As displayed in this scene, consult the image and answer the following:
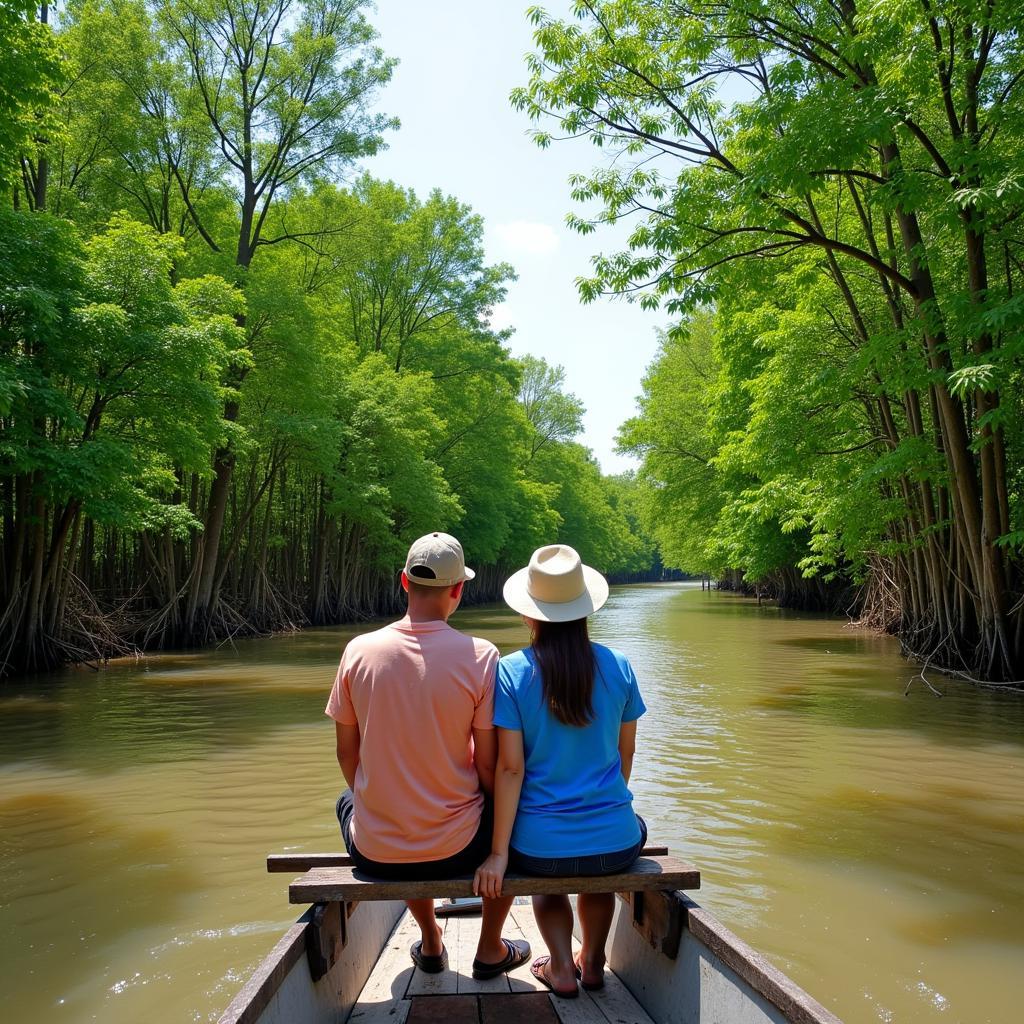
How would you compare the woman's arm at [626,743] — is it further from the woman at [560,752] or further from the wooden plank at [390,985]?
the wooden plank at [390,985]

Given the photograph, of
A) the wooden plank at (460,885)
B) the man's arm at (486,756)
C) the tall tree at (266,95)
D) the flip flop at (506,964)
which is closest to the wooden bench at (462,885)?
the wooden plank at (460,885)

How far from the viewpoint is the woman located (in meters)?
3.00

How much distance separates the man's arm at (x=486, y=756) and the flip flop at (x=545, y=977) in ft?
2.44

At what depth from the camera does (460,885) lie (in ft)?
9.69

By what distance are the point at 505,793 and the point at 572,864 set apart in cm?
33

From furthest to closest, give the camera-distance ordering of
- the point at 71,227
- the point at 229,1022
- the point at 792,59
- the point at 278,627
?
the point at 278,627
the point at 71,227
the point at 792,59
the point at 229,1022

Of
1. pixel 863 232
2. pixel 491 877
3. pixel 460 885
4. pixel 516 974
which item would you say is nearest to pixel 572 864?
pixel 491 877

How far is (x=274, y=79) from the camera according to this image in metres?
23.8

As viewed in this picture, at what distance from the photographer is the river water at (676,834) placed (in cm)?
406

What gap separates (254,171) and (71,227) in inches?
494

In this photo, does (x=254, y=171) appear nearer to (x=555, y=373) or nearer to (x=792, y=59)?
(x=792, y=59)

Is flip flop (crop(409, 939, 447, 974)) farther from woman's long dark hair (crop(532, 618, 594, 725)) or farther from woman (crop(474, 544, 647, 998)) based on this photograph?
woman's long dark hair (crop(532, 618, 594, 725))

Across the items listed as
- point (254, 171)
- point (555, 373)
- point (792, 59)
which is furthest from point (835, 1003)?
point (555, 373)

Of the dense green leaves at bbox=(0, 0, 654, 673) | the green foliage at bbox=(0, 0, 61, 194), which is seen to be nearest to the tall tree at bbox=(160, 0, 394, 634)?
the dense green leaves at bbox=(0, 0, 654, 673)
